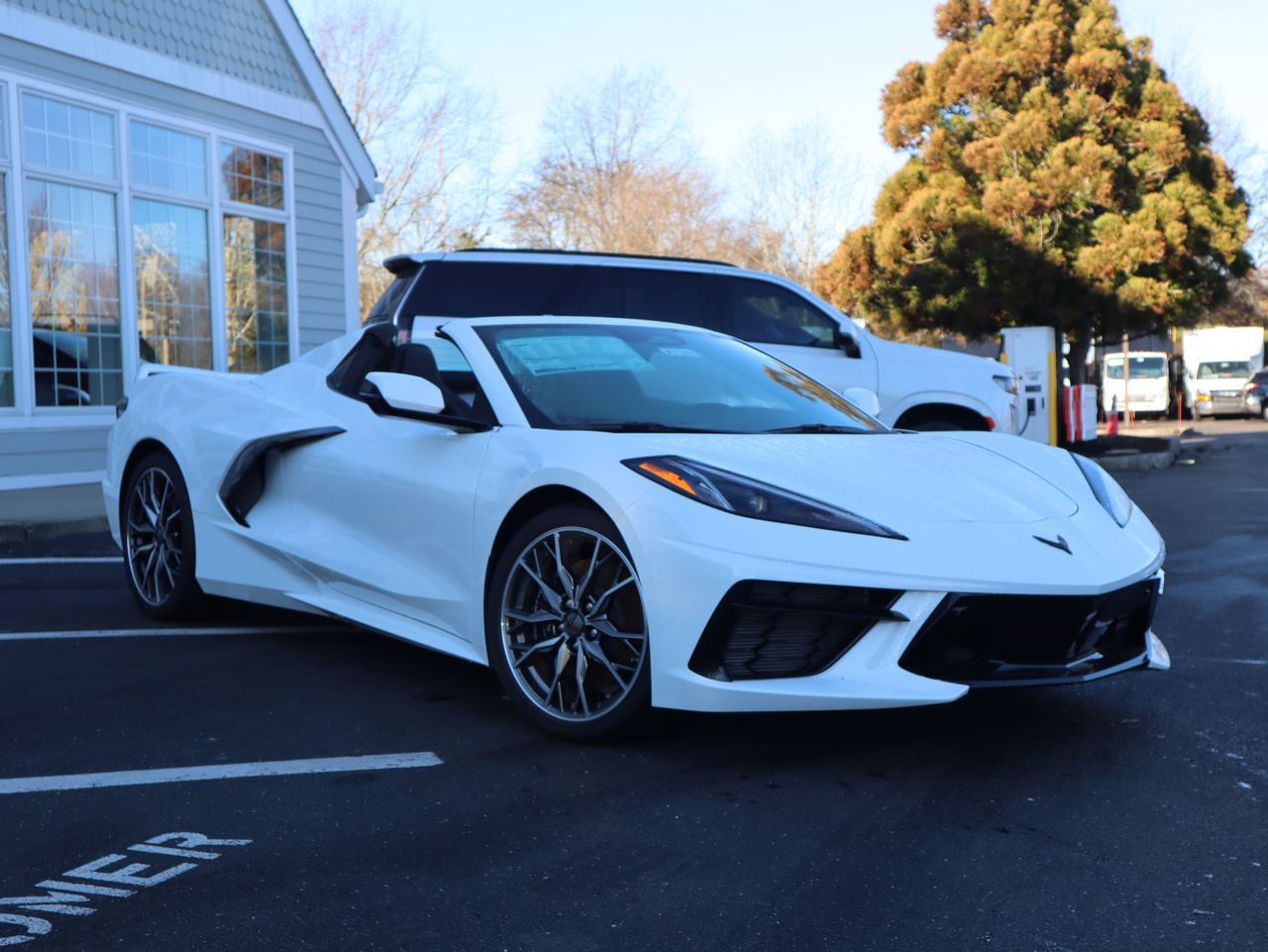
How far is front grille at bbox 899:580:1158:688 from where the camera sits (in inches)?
134

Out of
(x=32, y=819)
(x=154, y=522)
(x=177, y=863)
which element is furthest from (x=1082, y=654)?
(x=154, y=522)

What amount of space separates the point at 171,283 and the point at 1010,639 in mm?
11495

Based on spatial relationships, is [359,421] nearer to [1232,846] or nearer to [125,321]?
[1232,846]

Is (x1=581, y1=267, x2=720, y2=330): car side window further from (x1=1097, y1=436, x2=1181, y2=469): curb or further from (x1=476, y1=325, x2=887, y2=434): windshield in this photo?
(x1=1097, y1=436, x2=1181, y2=469): curb

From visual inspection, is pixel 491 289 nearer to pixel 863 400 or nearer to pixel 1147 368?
pixel 863 400

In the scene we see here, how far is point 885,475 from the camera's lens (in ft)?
12.4

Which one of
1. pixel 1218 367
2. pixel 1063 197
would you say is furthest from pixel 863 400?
pixel 1218 367

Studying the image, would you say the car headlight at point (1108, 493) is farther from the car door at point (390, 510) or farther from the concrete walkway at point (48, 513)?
the concrete walkway at point (48, 513)

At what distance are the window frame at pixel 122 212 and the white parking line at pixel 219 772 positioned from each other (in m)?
8.10

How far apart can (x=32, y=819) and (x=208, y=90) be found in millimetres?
11760

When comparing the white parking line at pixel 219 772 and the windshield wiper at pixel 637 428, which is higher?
the windshield wiper at pixel 637 428

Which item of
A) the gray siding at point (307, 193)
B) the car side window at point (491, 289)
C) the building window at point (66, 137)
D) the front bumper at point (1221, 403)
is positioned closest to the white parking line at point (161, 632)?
the car side window at point (491, 289)

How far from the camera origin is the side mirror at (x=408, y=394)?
4.20 m

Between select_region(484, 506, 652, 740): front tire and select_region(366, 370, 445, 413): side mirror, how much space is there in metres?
0.57
